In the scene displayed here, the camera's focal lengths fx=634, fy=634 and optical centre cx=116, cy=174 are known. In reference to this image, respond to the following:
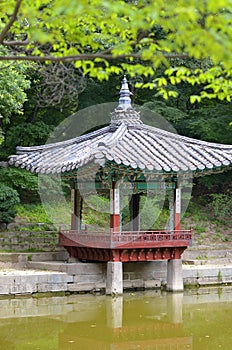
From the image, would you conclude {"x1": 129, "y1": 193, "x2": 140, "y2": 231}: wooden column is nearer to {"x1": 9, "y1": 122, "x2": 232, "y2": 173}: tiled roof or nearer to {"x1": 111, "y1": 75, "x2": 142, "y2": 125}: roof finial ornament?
{"x1": 9, "y1": 122, "x2": 232, "y2": 173}: tiled roof

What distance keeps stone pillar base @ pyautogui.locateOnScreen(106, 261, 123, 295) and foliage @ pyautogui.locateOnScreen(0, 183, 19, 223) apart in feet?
18.9

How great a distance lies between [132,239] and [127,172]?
1.74 m

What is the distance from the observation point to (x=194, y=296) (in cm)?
1677

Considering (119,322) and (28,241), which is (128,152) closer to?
(119,322)

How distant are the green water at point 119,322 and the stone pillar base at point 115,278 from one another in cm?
30

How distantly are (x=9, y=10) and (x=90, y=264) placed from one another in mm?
11628

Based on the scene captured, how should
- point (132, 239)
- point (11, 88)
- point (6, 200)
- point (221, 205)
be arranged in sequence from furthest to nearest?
point (221, 205)
point (6, 200)
point (132, 239)
point (11, 88)

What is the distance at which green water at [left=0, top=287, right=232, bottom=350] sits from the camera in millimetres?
11633

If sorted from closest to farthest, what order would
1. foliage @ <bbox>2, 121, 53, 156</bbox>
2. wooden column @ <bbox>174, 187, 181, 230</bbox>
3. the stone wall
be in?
wooden column @ <bbox>174, 187, 181, 230</bbox>
the stone wall
foliage @ <bbox>2, 121, 53, 156</bbox>

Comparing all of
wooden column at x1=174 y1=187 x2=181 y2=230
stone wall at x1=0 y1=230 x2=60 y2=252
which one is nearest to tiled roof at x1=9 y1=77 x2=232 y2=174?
wooden column at x1=174 y1=187 x2=181 y2=230

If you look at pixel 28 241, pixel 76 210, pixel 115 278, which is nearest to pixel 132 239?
pixel 115 278

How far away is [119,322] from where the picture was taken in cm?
1337

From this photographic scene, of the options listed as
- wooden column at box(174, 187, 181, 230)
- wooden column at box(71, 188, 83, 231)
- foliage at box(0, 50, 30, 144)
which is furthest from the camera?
wooden column at box(71, 188, 83, 231)

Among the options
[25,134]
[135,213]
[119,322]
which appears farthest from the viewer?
[25,134]
